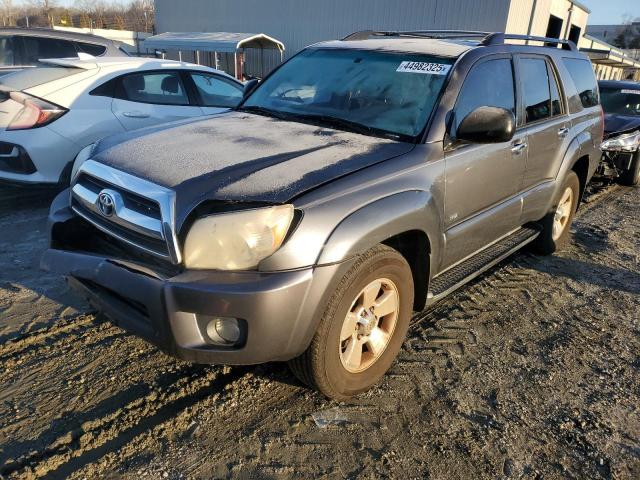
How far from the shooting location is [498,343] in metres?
3.43

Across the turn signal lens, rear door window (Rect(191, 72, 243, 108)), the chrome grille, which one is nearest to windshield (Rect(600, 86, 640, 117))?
rear door window (Rect(191, 72, 243, 108))

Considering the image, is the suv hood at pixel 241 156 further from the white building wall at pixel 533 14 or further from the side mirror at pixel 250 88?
the white building wall at pixel 533 14

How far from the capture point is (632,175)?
8328 mm

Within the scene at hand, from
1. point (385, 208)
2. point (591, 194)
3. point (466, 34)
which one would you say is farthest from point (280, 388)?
point (591, 194)

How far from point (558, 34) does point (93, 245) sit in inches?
1015

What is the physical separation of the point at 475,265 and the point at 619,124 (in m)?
6.02

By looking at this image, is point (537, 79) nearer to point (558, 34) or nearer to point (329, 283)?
point (329, 283)

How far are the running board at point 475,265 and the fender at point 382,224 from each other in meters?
0.33

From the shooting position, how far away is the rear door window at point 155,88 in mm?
5689

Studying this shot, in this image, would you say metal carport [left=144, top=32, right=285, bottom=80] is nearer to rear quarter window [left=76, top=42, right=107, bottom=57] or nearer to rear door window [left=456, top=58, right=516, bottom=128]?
rear quarter window [left=76, top=42, right=107, bottom=57]

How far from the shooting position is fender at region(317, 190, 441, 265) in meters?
2.30

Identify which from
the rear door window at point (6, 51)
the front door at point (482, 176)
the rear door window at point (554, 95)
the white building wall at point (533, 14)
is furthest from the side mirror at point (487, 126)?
the white building wall at point (533, 14)

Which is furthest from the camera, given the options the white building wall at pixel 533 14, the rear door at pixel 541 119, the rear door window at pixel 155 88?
the white building wall at pixel 533 14

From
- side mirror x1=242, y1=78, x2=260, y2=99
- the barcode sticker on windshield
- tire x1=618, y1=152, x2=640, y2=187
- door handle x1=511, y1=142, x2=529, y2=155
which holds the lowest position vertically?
tire x1=618, y1=152, x2=640, y2=187
